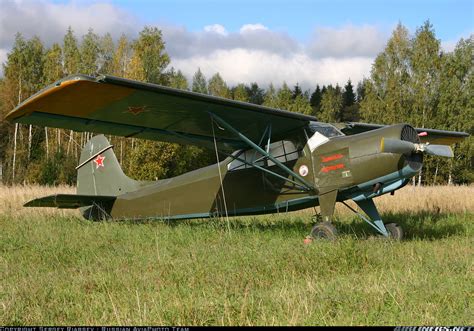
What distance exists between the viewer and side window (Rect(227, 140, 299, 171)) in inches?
351

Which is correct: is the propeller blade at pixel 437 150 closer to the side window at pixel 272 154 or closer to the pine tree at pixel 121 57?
the side window at pixel 272 154

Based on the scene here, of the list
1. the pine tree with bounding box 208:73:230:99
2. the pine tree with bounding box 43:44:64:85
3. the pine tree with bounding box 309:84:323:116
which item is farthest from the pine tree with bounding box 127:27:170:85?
the pine tree with bounding box 309:84:323:116

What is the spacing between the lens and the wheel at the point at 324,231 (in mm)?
7695

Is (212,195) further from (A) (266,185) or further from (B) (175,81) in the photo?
(B) (175,81)

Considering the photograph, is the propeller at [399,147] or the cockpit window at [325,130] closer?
the propeller at [399,147]

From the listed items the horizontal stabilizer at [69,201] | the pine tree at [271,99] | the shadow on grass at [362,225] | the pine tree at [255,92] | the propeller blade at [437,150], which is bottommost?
the shadow on grass at [362,225]

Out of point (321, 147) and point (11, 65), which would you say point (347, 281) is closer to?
point (321, 147)

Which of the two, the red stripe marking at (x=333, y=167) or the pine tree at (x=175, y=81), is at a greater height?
the pine tree at (x=175, y=81)

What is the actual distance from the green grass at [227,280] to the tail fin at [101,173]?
322cm

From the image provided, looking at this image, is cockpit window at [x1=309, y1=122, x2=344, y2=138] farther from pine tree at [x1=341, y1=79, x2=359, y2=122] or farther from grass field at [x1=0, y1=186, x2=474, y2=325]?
pine tree at [x1=341, y1=79, x2=359, y2=122]

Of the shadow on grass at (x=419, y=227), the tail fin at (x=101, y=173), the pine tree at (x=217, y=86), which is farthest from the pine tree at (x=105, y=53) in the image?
the shadow on grass at (x=419, y=227)

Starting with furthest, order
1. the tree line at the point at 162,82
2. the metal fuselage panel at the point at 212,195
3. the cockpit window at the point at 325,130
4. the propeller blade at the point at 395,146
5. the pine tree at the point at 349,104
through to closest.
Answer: the pine tree at the point at 349,104, the tree line at the point at 162,82, the metal fuselage panel at the point at 212,195, the cockpit window at the point at 325,130, the propeller blade at the point at 395,146

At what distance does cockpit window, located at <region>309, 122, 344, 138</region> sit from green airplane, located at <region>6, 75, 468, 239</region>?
2cm

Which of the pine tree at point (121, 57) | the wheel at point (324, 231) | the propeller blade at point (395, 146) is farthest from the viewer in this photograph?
the pine tree at point (121, 57)
